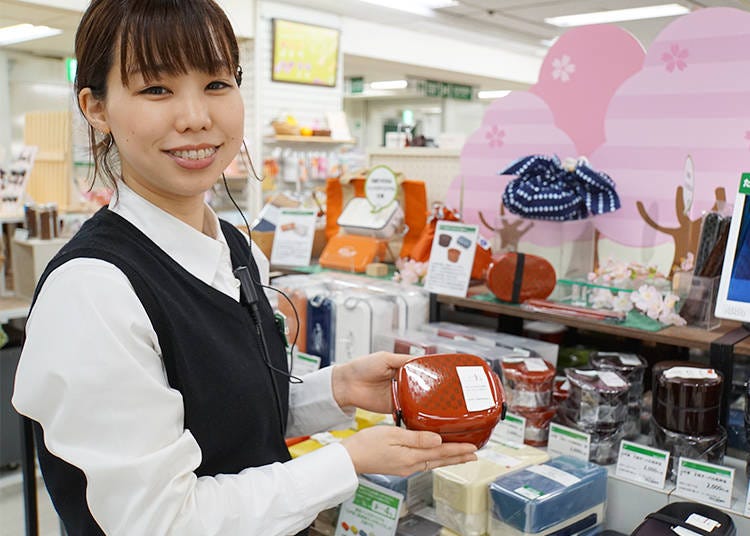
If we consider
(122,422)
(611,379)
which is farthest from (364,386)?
(611,379)

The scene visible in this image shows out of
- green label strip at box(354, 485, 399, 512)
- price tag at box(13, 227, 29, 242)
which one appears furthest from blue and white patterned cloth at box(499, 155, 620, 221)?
price tag at box(13, 227, 29, 242)

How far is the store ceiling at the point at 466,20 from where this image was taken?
664cm

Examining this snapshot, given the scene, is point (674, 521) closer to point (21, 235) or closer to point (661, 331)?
point (661, 331)

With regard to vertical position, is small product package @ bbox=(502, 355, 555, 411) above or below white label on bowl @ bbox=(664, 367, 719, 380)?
below

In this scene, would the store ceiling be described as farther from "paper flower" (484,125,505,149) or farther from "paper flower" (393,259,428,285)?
"paper flower" (393,259,428,285)

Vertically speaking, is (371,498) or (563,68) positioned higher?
(563,68)

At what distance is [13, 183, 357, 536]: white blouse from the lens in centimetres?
91

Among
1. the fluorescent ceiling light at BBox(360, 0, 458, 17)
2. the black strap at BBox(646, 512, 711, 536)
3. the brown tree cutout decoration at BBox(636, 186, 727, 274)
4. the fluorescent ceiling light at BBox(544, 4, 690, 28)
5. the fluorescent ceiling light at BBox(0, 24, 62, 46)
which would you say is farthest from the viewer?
the fluorescent ceiling light at BBox(0, 24, 62, 46)

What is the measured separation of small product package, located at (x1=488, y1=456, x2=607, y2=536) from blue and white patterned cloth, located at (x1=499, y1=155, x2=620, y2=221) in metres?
0.81

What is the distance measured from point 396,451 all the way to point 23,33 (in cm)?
883

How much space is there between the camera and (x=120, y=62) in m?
1.03

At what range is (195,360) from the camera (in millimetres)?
1053

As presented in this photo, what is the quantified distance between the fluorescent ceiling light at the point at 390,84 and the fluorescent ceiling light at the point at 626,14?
6.09 meters

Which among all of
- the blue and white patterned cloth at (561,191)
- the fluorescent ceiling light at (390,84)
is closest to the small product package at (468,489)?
the blue and white patterned cloth at (561,191)
